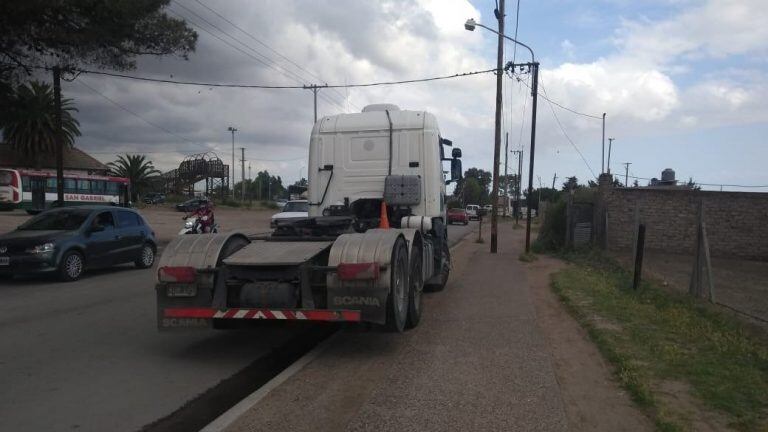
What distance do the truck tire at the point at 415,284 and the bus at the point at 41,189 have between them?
132 ft

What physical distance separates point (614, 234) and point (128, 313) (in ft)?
56.2

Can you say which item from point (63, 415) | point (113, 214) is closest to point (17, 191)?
point (113, 214)

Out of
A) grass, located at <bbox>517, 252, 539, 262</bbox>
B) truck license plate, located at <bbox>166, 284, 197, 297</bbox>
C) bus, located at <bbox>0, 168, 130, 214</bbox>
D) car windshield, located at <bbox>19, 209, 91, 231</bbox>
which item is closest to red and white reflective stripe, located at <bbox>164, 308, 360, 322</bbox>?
truck license plate, located at <bbox>166, 284, 197, 297</bbox>

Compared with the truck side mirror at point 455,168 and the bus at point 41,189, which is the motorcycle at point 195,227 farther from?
the bus at point 41,189

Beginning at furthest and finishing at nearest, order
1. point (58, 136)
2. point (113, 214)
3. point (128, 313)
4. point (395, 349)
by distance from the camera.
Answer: point (58, 136), point (113, 214), point (128, 313), point (395, 349)

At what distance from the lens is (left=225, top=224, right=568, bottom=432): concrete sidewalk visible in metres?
4.68

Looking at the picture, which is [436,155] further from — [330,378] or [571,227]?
[571,227]

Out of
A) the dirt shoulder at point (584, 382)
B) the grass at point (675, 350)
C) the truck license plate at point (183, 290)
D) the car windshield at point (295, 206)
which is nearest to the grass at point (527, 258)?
the grass at point (675, 350)

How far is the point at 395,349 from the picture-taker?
22.9 ft

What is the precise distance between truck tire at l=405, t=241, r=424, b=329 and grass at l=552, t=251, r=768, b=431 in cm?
219

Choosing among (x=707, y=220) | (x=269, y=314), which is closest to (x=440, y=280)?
(x=269, y=314)

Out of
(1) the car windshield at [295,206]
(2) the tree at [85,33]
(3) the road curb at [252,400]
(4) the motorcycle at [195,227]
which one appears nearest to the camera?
(3) the road curb at [252,400]

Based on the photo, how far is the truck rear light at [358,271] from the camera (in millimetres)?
6293

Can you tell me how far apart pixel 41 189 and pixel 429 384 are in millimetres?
49180
